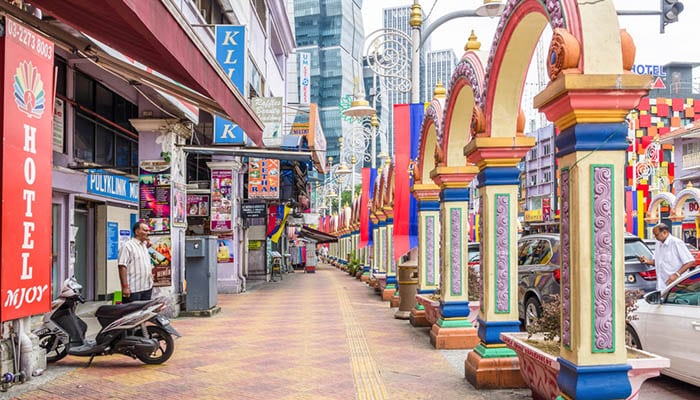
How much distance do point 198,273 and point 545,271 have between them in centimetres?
725

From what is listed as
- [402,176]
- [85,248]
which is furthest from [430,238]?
[85,248]

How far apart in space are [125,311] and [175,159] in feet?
17.7

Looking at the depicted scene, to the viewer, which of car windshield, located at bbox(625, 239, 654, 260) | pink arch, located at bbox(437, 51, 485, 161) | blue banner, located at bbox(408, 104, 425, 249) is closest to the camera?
pink arch, located at bbox(437, 51, 485, 161)

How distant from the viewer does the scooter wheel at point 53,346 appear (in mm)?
8258

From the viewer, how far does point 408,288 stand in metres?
13.2

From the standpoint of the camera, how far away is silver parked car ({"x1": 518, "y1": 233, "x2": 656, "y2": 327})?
9945mm

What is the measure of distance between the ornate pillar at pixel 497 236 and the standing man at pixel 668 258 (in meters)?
3.35

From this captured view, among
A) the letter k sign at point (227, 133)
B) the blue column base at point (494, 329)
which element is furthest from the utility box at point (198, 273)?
the blue column base at point (494, 329)

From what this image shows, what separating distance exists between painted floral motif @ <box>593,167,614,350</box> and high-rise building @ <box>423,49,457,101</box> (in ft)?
54.4

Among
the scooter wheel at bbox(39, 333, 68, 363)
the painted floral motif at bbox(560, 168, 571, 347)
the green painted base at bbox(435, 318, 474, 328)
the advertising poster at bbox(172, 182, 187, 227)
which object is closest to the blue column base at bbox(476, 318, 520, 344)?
the green painted base at bbox(435, 318, 474, 328)

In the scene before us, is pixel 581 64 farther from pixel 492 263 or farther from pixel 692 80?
pixel 692 80

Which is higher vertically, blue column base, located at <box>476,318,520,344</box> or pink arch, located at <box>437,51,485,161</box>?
pink arch, located at <box>437,51,485,161</box>

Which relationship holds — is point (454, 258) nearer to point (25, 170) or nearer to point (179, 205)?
point (25, 170)

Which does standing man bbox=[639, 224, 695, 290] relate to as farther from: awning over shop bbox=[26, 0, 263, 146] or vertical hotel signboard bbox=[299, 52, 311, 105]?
vertical hotel signboard bbox=[299, 52, 311, 105]
